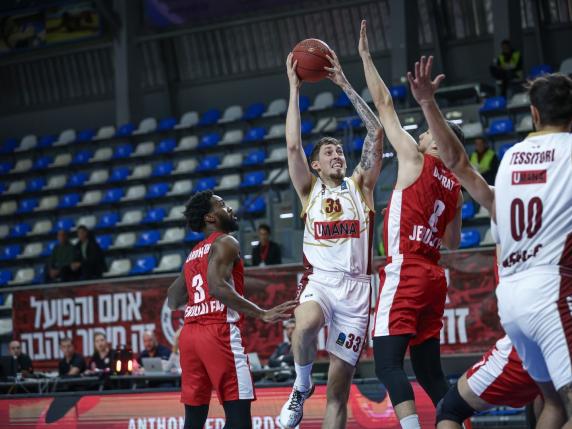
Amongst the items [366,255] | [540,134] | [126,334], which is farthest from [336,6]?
[540,134]

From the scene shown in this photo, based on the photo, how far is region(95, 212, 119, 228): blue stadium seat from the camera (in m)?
19.6

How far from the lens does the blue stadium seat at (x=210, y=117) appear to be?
2136 centimetres

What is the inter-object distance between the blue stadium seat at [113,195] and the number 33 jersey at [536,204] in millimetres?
16611

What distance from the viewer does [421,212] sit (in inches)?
230

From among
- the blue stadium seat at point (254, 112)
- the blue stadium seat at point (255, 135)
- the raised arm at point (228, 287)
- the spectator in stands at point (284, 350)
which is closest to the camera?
the raised arm at point (228, 287)

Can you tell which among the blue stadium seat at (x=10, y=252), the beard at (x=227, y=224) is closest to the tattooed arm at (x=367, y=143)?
the beard at (x=227, y=224)

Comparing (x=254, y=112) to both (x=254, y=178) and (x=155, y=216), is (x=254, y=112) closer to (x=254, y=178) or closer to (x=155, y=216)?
(x=254, y=178)

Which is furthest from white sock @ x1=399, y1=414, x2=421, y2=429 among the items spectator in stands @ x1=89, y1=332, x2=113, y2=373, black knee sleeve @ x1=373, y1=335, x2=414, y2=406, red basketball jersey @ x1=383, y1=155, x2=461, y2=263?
spectator in stands @ x1=89, y1=332, x2=113, y2=373

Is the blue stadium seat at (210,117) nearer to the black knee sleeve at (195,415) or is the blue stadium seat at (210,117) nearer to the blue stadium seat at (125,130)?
the blue stadium seat at (125,130)

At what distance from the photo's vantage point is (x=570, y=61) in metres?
17.7

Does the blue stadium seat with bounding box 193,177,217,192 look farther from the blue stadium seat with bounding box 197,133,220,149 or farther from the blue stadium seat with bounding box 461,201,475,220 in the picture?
the blue stadium seat with bounding box 461,201,475,220

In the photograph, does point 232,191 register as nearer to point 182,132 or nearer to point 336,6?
point 182,132

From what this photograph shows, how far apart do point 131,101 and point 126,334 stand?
10.2 meters

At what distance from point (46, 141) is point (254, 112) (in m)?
5.39
